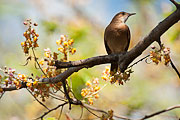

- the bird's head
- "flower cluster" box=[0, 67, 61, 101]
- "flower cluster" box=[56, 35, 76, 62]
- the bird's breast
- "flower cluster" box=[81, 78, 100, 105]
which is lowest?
"flower cluster" box=[81, 78, 100, 105]

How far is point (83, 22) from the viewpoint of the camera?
7543 mm

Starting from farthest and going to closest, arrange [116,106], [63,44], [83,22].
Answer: [83,22]
[116,106]
[63,44]

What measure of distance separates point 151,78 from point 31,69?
3476 mm

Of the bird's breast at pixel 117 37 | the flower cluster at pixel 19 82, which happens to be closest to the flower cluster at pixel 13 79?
the flower cluster at pixel 19 82

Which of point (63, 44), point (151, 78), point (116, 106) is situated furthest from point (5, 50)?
point (63, 44)

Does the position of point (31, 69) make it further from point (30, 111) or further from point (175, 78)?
point (175, 78)

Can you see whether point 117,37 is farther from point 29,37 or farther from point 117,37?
point 29,37

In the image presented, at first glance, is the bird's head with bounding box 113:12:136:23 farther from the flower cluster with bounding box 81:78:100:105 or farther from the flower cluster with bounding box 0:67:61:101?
the flower cluster with bounding box 0:67:61:101

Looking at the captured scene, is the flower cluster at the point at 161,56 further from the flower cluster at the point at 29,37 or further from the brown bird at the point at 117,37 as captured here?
the brown bird at the point at 117,37

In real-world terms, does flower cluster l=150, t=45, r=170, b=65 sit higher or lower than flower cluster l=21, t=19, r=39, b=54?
lower

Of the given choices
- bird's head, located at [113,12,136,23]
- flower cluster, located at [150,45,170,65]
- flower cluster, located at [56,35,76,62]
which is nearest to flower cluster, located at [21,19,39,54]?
flower cluster, located at [56,35,76,62]

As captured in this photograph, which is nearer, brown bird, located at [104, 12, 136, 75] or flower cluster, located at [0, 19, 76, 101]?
flower cluster, located at [0, 19, 76, 101]

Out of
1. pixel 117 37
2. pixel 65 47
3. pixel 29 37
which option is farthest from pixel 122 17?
pixel 29 37

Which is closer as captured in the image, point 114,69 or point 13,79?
point 13,79
